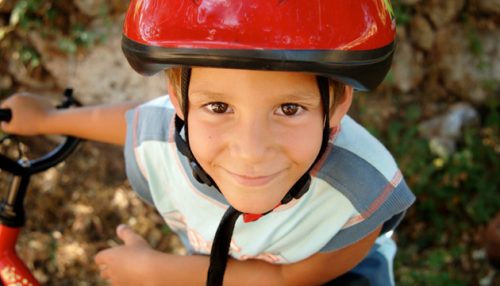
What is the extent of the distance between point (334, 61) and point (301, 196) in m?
0.42

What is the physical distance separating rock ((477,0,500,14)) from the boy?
2595 millimetres

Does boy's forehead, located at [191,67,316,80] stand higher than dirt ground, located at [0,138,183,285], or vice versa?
boy's forehead, located at [191,67,316,80]

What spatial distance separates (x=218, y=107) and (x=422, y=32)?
2982 millimetres

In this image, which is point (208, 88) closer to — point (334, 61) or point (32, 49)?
point (334, 61)

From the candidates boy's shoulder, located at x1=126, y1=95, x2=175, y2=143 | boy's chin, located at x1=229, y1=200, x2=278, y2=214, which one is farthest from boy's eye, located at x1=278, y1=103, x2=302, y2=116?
boy's shoulder, located at x1=126, y1=95, x2=175, y2=143

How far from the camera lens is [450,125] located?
169 inches

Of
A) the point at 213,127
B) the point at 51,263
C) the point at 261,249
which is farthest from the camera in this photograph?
the point at 51,263

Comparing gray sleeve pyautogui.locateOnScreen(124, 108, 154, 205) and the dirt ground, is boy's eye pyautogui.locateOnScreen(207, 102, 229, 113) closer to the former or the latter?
gray sleeve pyautogui.locateOnScreen(124, 108, 154, 205)

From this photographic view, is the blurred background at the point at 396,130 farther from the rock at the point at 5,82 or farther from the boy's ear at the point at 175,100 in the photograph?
the boy's ear at the point at 175,100

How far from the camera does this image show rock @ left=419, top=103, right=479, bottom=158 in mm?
4277

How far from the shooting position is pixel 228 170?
5.38 ft

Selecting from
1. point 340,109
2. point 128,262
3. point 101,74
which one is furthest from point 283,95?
point 101,74

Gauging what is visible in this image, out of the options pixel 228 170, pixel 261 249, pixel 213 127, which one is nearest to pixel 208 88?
pixel 213 127

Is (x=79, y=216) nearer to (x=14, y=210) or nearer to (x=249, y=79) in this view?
(x=14, y=210)
